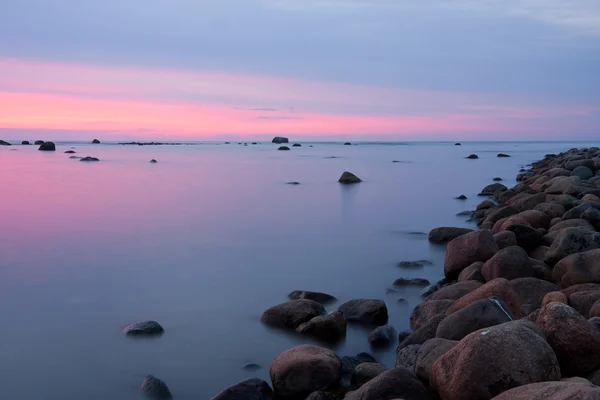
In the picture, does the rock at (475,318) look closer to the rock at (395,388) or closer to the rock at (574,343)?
the rock at (574,343)

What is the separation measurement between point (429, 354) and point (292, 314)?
334 cm

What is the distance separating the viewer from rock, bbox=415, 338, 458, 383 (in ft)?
18.7

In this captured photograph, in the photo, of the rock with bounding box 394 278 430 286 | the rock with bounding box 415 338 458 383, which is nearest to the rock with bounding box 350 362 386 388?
the rock with bounding box 415 338 458 383

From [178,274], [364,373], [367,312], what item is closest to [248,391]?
[364,373]

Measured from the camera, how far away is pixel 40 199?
25.5 meters

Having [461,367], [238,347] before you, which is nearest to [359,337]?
[238,347]

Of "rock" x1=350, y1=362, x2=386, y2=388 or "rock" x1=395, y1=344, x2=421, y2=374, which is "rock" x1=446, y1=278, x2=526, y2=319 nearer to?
"rock" x1=395, y1=344, x2=421, y2=374

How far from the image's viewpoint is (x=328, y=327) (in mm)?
8234

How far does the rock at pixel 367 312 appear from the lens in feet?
29.2

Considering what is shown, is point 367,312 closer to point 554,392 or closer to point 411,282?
point 411,282

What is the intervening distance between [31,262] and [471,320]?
34.9ft

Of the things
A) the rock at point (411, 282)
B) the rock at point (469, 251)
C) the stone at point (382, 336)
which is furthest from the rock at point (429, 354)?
the rock at point (411, 282)

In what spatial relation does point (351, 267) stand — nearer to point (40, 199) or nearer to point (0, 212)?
point (0, 212)

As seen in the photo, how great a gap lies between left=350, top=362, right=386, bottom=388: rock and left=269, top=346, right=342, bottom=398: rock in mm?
188
